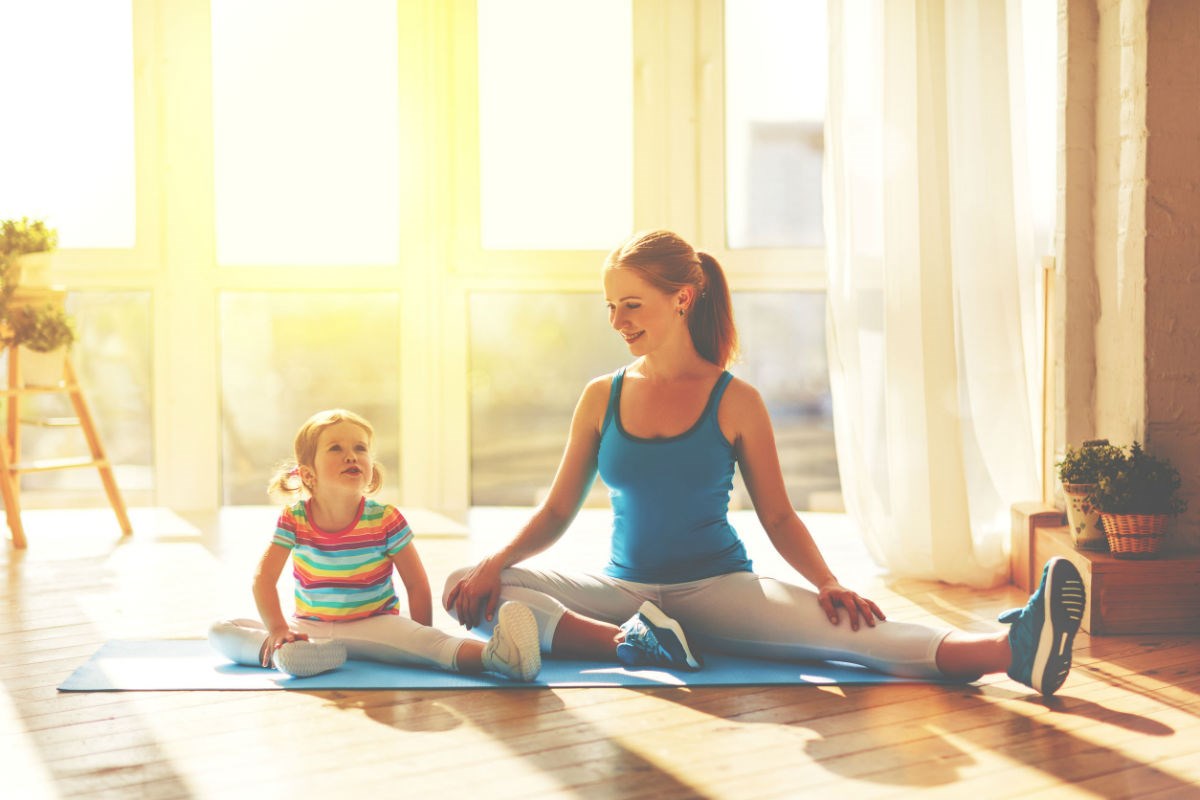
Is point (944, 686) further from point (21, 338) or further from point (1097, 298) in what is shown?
point (21, 338)

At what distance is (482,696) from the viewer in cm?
216

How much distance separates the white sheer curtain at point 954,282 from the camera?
3082mm

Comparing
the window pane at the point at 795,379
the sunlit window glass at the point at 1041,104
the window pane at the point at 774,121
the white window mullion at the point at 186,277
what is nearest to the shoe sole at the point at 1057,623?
the sunlit window glass at the point at 1041,104

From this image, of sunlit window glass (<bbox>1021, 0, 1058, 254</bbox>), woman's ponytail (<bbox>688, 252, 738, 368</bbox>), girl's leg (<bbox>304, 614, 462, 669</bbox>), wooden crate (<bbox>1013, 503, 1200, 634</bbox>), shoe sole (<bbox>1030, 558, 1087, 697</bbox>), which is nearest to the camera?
shoe sole (<bbox>1030, 558, 1087, 697</bbox>)

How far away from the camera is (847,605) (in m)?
Answer: 2.22

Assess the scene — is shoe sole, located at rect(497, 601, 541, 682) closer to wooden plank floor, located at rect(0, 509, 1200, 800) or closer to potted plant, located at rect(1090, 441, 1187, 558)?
wooden plank floor, located at rect(0, 509, 1200, 800)

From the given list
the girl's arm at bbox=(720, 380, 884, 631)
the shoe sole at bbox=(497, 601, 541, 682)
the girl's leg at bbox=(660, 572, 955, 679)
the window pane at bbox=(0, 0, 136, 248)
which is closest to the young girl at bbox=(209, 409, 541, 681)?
the shoe sole at bbox=(497, 601, 541, 682)

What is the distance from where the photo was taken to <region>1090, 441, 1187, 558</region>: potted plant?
101 inches

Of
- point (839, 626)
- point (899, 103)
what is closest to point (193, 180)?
point (899, 103)

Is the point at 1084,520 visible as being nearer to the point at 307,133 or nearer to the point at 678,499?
the point at 678,499

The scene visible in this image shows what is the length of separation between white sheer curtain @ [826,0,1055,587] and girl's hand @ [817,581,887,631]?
0.91 metres

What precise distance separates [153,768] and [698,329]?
124cm

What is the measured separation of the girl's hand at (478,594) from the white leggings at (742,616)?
27mm

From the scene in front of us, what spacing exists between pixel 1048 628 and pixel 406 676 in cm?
107
